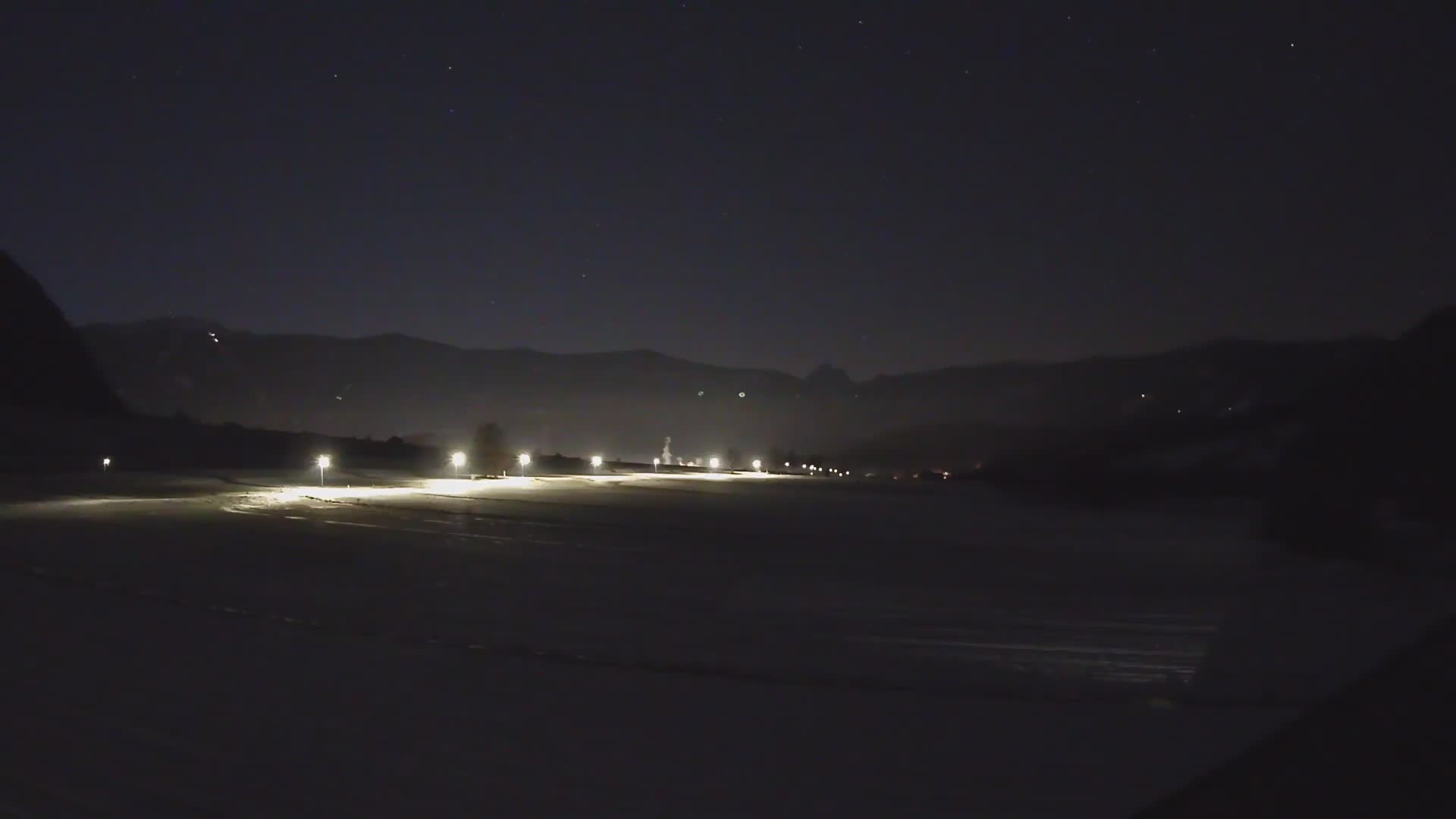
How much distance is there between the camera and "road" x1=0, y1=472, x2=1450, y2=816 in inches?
208

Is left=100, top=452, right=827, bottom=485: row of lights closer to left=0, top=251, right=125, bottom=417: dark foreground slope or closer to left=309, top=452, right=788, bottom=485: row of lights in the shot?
left=309, top=452, right=788, bottom=485: row of lights

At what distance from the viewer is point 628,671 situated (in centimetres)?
Result: 770

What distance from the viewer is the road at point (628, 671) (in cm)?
528

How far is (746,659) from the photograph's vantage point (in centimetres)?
823

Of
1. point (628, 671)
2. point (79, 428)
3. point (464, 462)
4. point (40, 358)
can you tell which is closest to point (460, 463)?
point (464, 462)

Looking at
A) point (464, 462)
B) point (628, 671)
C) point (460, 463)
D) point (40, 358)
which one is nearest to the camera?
point (628, 671)

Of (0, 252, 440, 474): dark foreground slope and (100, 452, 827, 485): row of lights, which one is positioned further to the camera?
(0, 252, 440, 474): dark foreground slope

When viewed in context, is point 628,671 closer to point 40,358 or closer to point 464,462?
point 464,462

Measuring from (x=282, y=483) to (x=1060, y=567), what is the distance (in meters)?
21.9

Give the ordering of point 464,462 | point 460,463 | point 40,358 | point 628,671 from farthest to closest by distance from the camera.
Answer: point 40,358 < point 464,462 < point 460,463 < point 628,671

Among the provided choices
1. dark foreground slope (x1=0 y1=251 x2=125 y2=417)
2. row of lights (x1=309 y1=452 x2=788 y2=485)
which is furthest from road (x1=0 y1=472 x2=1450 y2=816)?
dark foreground slope (x1=0 y1=251 x2=125 y2=417)

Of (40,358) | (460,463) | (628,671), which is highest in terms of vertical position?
(40,358)

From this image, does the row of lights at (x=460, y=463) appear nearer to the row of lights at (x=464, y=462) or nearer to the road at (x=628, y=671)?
the row of lights at (x=464, y=462)

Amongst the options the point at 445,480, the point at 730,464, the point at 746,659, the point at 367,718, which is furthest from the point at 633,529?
the point at 730,464
